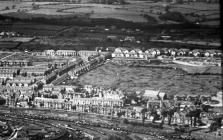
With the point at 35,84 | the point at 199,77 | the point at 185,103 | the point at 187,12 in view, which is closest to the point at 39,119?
the point at 35,84

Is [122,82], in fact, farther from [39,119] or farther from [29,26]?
[29,26]

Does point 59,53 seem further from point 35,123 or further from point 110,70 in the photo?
point 35,123

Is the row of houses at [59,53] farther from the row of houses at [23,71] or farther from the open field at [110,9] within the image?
the row of houses at [23,71]

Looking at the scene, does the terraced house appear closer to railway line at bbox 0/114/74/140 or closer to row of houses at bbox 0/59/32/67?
row of houses at bbox 0/59/32/67

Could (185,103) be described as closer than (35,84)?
Yes

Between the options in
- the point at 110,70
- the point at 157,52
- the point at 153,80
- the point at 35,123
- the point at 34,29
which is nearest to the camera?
the point at 35,123

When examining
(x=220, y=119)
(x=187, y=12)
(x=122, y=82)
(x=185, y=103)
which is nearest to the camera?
(x=220, y=119)

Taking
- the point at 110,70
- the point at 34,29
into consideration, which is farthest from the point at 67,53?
the point at 110,70
